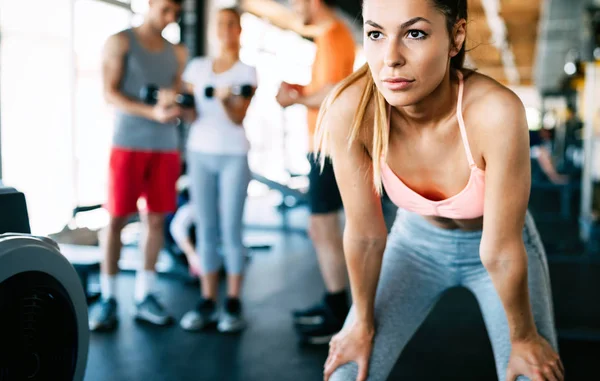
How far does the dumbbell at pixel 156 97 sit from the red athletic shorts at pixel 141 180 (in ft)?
0.70

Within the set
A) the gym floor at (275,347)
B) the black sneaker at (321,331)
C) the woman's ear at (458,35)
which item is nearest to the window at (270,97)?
the gym floor at (275,347)

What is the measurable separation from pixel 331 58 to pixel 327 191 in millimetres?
497

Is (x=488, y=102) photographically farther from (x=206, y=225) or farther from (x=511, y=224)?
(x=206, y=225)

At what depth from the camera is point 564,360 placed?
1.87 metres

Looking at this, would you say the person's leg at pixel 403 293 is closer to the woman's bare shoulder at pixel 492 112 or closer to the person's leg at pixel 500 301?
the person's leg at pixel 500 301

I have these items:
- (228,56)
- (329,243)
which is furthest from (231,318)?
(228,56)

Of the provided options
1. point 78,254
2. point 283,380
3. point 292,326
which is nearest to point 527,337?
point 283,380

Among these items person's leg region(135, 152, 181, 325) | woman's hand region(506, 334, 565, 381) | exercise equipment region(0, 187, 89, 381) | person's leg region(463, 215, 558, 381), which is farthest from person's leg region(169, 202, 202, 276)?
woman's hand region(506, 334, 565, 381)

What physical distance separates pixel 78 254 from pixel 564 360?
6.33ft

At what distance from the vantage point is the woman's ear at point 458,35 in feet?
3.04

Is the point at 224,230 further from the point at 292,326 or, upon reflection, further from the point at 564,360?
the point at 564,360

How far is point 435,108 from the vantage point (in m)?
1.02

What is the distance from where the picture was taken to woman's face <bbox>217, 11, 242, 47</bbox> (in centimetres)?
204

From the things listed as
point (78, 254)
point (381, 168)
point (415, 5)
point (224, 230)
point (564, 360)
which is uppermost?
point (415, 5)
